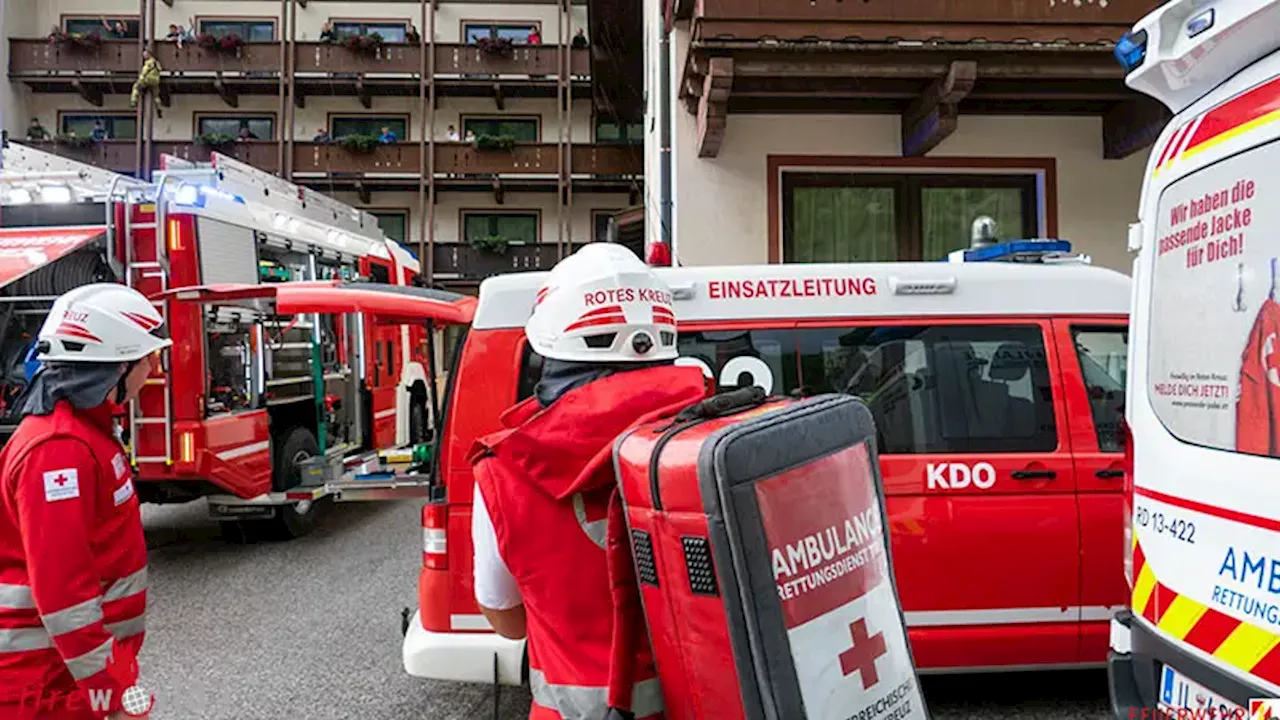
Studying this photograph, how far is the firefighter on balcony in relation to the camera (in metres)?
1.49

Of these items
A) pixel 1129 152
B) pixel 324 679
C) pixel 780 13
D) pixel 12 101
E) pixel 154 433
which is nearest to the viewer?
pixel 324 679

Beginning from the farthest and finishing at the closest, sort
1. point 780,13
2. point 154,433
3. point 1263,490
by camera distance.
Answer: point 780,13 → point 154,433 → point 1263,490

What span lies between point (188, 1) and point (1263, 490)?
91.5ft

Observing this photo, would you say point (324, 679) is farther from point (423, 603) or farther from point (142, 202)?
point (142, 202)

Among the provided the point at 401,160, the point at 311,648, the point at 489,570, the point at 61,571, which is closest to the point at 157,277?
the point at 311,648

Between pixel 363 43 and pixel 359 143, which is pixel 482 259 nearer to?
pixel 359 143

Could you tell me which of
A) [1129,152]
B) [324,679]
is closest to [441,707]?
[324,679]

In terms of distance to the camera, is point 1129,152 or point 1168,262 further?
point 1129,152

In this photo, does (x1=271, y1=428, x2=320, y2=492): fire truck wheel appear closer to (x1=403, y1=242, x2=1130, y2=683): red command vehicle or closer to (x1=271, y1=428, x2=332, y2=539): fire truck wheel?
(x1=271, y1=428, x2=332, y2=539): fire truck wheel

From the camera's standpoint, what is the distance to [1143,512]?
2.28 meters

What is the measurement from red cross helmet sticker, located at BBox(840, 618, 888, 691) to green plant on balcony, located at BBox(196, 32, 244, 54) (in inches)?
1005

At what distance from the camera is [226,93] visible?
23047mm

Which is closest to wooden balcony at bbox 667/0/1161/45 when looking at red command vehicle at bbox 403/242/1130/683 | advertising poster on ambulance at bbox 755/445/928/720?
red command vehicle at bbox 403/242/1130/683

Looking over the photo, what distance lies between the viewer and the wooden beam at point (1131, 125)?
7180 mm
